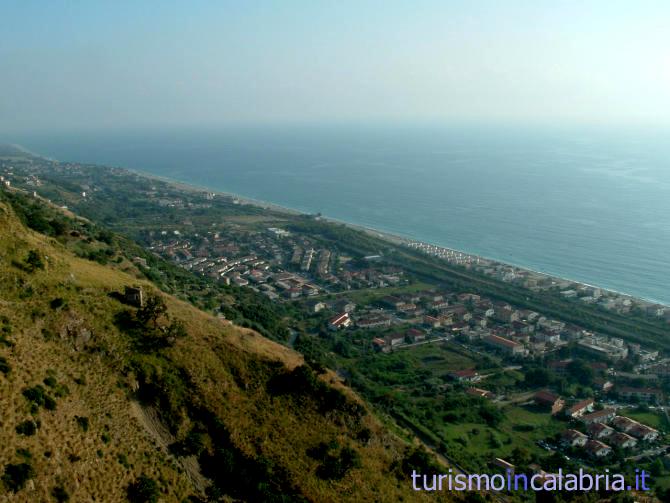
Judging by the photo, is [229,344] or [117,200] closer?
[229,344]

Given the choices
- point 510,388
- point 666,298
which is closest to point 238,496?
point 510,388

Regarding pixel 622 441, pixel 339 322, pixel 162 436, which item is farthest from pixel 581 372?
pixel 162 436

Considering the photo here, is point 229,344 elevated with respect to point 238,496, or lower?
elevated

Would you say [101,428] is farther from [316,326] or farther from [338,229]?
[338,229]

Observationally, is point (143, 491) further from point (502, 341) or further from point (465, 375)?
point (502, 341)

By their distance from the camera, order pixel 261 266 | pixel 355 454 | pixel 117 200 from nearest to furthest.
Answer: pixel 355 454
pixel 261 266
pixel 117 200

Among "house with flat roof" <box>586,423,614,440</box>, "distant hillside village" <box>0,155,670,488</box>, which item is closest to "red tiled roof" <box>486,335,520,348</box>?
"distant hillside village" <box>0,155,670,488</box>
